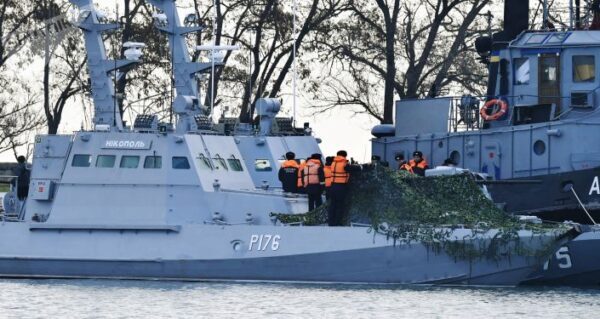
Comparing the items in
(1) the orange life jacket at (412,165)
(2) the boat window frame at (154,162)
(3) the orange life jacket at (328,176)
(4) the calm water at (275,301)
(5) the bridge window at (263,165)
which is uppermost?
(1) the orange life jacket at (412,165)

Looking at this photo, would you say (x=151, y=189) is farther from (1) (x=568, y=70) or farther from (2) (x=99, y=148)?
(1) (x=568, y=70)

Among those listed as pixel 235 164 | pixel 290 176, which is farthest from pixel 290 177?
pixel 235 164

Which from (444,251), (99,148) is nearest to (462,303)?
(444,251)

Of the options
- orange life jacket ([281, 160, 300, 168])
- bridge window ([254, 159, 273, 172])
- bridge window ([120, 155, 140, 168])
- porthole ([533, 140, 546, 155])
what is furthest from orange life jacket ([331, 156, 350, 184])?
porthole ([533, 140, 546, 155])

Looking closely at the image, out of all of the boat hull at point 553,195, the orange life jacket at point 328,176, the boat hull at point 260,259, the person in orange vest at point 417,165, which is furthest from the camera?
the person in orange vest at point 417,165

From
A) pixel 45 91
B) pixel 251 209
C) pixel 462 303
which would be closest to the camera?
pixel 462 303

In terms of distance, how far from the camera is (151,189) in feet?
133

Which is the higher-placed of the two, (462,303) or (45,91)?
(45,91)

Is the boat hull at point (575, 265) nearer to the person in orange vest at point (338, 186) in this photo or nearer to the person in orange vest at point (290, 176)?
the person in orange vest at point (338, 186)

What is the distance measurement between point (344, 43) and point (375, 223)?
16.8 meters

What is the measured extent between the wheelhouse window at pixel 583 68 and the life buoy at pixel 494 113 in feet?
5.63

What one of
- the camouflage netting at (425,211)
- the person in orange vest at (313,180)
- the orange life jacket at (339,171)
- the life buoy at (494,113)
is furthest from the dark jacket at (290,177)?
the life buoy at (494,113)

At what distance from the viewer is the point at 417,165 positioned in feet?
139

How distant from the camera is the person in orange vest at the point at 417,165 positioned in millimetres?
42281
